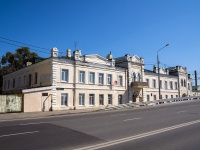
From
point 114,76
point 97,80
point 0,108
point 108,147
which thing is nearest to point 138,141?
point 108,147

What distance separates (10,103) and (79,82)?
10.4m

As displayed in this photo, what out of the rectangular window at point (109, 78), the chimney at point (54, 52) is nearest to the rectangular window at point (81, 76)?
the chimney at point (54, 52)

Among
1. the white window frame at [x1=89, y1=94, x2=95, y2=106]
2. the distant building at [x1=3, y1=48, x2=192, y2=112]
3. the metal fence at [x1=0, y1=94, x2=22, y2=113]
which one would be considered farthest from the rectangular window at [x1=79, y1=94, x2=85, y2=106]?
the metal fence at [x1=0, y1=94, x2=22, y2=113]

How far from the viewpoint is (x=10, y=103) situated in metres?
24.1

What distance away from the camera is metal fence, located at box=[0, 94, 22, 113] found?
77.3 ft

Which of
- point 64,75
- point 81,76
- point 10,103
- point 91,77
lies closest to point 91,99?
point 91,77

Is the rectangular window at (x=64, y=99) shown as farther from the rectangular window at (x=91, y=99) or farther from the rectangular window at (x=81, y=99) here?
the rectangular window at (x=91, y=99)

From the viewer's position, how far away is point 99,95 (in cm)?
3419

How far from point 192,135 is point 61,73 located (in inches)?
881

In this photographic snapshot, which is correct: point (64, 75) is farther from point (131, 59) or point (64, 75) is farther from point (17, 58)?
point (17, 58)

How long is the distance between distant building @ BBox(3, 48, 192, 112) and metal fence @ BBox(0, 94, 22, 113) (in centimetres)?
75

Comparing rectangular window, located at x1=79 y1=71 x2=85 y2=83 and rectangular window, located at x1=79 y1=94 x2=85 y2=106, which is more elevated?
rectangular window, located at x1=79 y1=71 x2=85 y2=83

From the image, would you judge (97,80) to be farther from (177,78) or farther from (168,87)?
(177,78)

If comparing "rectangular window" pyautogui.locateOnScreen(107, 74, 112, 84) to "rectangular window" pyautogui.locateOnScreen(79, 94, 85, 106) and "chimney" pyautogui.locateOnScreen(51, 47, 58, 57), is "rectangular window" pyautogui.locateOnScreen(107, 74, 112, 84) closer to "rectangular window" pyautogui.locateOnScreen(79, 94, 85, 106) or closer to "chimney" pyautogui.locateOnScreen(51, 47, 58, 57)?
"rectangular window" pyautogui.locateOnScreen(79, 94, 85, 106)
